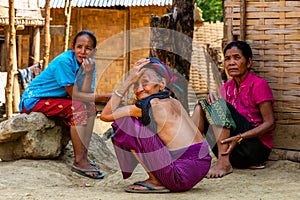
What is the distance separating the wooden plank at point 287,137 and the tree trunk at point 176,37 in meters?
1.48

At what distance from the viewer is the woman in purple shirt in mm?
5015

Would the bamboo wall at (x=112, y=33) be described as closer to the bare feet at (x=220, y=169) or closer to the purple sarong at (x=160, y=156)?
the bare feet at (x=220, y=169)

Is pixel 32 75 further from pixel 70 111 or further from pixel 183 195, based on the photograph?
pixel 183 195

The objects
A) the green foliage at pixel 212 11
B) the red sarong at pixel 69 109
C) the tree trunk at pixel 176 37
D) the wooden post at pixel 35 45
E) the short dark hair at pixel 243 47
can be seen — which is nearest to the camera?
the short dark hair at pixel 243 47

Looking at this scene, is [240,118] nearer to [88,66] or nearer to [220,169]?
[220,169]

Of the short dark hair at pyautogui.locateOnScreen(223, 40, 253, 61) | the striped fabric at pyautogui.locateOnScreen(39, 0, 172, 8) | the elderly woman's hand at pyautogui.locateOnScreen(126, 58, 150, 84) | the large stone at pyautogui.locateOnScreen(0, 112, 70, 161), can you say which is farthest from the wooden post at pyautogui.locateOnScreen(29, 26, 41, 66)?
the elderly woman's hand at pyautogui.locateOnScreen(126, 58, 150, 84)

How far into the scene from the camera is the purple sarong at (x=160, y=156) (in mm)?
4094

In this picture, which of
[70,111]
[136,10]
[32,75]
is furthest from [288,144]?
[136,10]

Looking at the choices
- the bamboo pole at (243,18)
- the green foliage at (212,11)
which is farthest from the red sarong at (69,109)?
the green foliage at (212,11)

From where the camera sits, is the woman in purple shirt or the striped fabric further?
the striped fabric

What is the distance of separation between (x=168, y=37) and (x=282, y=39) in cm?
146

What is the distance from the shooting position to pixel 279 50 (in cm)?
548

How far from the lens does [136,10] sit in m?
13.9

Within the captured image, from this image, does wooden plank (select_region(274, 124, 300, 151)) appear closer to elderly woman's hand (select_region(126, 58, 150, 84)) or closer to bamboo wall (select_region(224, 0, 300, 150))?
bamboo wall (select_region(224, 0, 300, 150))
